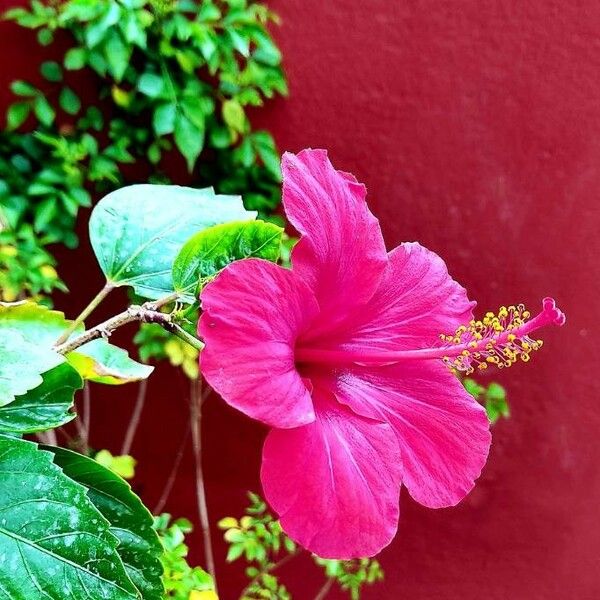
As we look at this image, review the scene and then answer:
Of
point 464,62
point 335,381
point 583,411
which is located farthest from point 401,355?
point 583,411

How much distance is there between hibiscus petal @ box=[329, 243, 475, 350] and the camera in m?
0.50

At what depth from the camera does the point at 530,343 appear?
0.49 meters

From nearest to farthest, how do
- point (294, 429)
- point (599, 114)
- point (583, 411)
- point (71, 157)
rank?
point (294, 429), point (71, 157), point (599, 114), point (583, 411)

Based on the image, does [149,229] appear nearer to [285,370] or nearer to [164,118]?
[285,370]

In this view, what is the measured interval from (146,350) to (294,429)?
105cm

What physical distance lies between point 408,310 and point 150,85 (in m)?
1.06

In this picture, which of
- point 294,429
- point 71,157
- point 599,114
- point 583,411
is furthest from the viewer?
point 583,411

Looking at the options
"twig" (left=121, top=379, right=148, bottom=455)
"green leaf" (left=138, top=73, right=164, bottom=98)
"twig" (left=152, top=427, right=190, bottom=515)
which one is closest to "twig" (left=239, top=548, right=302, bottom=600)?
"twig" (left=152, top=427, right=190, bottom=515)

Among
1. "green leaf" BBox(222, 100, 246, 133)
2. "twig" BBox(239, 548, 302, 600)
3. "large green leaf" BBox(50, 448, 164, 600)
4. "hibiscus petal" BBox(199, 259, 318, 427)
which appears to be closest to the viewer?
"hibiscus petal" BBox(199, 259, 318, 427)

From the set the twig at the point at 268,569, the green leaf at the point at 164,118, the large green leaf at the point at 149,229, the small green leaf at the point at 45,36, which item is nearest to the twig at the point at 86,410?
the twig at the point at 268,569

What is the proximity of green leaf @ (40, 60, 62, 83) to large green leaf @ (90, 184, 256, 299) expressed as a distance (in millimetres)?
961

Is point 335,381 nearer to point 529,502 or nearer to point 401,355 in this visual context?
point 401,355

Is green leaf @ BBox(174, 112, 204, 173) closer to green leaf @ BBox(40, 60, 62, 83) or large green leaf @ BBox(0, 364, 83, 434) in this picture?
green leaf @ BBox(40, 60, 62, 83)

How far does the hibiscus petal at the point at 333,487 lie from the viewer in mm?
401
